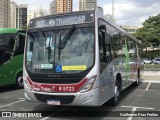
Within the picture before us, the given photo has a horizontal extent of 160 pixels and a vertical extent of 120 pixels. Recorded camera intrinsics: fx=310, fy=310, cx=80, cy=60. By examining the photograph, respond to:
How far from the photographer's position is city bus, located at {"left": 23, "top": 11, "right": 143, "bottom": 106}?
816 centimetres

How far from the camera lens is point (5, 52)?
539 inches

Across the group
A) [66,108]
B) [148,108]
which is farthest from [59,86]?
[148,108]

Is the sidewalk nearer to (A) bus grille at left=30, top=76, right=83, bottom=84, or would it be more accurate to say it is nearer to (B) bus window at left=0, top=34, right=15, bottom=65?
(B) bus window at left=0, top=34, right=15, bottom=65

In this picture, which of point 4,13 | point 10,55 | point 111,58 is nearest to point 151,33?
point 4,13

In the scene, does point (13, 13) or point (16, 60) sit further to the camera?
point (13, 13)

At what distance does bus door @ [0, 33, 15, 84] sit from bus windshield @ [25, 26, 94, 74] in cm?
509

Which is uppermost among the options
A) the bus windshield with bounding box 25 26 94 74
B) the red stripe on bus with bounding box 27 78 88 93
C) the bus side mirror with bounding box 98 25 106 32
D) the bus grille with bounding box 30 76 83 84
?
the bus side mirror with bounding box 98 25 106 32

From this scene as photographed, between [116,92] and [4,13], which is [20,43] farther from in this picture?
[4,13]

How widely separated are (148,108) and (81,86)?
303 cm

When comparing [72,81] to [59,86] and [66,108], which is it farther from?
[66,108]

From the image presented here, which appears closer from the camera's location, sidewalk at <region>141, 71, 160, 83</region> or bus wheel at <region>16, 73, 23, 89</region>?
bus wheel at <region>16, 73, 23, 89</region>

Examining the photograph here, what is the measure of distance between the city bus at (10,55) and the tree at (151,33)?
5045cm

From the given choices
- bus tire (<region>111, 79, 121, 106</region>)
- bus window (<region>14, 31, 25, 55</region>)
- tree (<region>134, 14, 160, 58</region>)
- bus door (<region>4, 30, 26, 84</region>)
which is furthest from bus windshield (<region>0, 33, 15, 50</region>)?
tree (<region>134, 14, 160, 58</region>)

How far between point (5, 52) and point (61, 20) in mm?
5628
